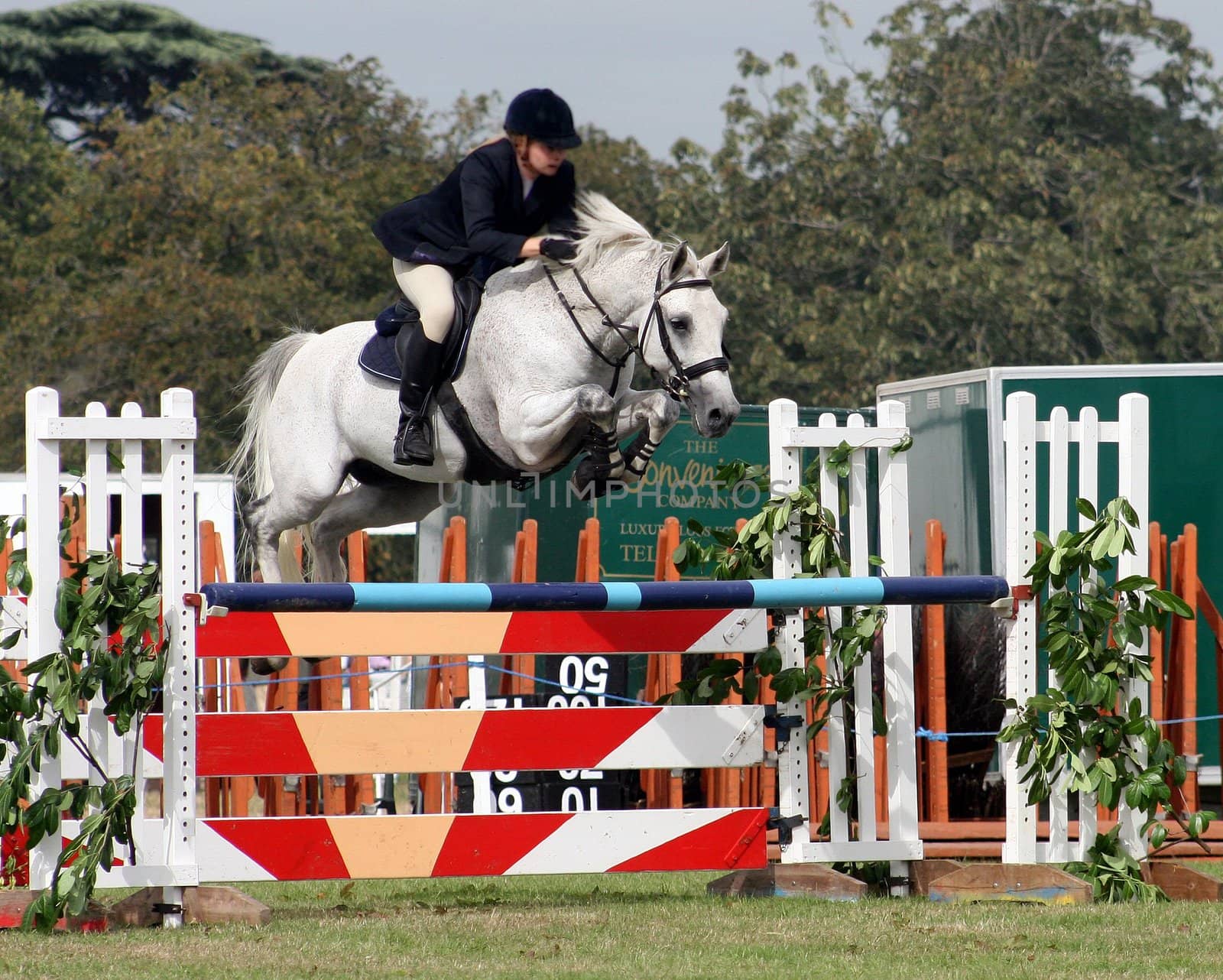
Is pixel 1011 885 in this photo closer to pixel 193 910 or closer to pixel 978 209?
pixel 193 910

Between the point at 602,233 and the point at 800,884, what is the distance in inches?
85.0

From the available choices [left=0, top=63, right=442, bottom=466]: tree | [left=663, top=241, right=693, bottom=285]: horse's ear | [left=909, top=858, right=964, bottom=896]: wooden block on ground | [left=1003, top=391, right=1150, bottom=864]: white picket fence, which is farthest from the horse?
[left=0, top=63, right=442, bottom=466]: tree

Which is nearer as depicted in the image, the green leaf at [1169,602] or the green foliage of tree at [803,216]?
the green leaf at [1169,602]

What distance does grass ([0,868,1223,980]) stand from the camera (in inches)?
146

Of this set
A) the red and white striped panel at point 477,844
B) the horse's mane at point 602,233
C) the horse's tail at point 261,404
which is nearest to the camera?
the red and white striped panel at point 477,844

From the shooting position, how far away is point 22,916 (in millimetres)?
4363

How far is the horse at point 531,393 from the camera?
16.4 feet

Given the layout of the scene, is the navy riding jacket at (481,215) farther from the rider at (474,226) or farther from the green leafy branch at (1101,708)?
the green leafy branch at (1101,708)

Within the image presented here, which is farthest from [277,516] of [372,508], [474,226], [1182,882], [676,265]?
[1182,882]

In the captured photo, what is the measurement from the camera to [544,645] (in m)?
4.97

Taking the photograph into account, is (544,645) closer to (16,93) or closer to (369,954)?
(369,954)

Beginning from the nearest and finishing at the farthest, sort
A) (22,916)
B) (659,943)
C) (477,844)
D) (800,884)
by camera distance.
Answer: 1. (659,943)
2. (22,916)
3. (477,844)
4. (800,884)

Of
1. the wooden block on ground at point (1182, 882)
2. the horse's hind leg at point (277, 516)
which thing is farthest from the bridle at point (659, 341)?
the wooden block on ground at point (1182, 882)

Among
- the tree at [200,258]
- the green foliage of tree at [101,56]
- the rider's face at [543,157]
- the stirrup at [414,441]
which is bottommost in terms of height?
the stirrup at [414,441]
